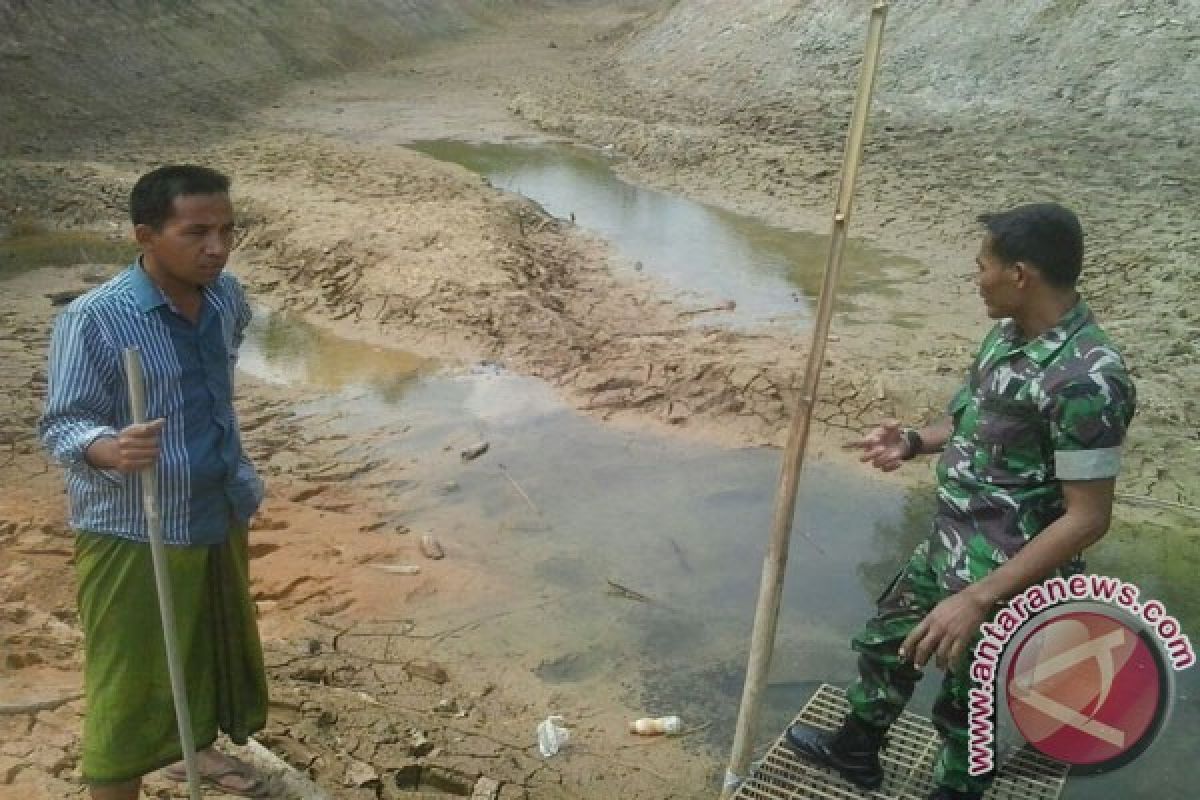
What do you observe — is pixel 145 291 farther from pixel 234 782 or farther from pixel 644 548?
pixel 644 548

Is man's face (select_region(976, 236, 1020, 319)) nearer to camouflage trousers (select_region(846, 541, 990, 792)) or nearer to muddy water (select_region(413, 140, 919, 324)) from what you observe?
camouflage trousers (select_region(846, 541, 990, 792))

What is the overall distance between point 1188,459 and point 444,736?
4.14 meters

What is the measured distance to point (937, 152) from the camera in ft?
41.9

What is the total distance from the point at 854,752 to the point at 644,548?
2.01m

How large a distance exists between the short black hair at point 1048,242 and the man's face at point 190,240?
5.91ft

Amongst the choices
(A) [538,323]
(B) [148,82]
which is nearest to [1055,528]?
(A) [538,323]

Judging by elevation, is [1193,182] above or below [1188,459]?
above

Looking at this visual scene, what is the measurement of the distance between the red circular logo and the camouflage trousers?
6.7 inches

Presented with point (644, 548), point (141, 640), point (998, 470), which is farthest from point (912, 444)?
point (644, 548)

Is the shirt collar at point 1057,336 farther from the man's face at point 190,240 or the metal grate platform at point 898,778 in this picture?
the man's face at point 190,240

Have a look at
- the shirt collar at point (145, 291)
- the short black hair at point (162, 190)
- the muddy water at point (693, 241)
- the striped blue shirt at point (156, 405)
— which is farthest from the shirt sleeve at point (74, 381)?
the muddy water at point (693, 241)

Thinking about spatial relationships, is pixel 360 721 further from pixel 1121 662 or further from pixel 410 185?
pixel 410 185

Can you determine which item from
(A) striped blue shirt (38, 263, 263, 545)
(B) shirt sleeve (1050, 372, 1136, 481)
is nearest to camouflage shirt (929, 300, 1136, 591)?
(B) shirt sleeve (1050, 372, 1136, 481)

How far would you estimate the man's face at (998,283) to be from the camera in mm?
2578
